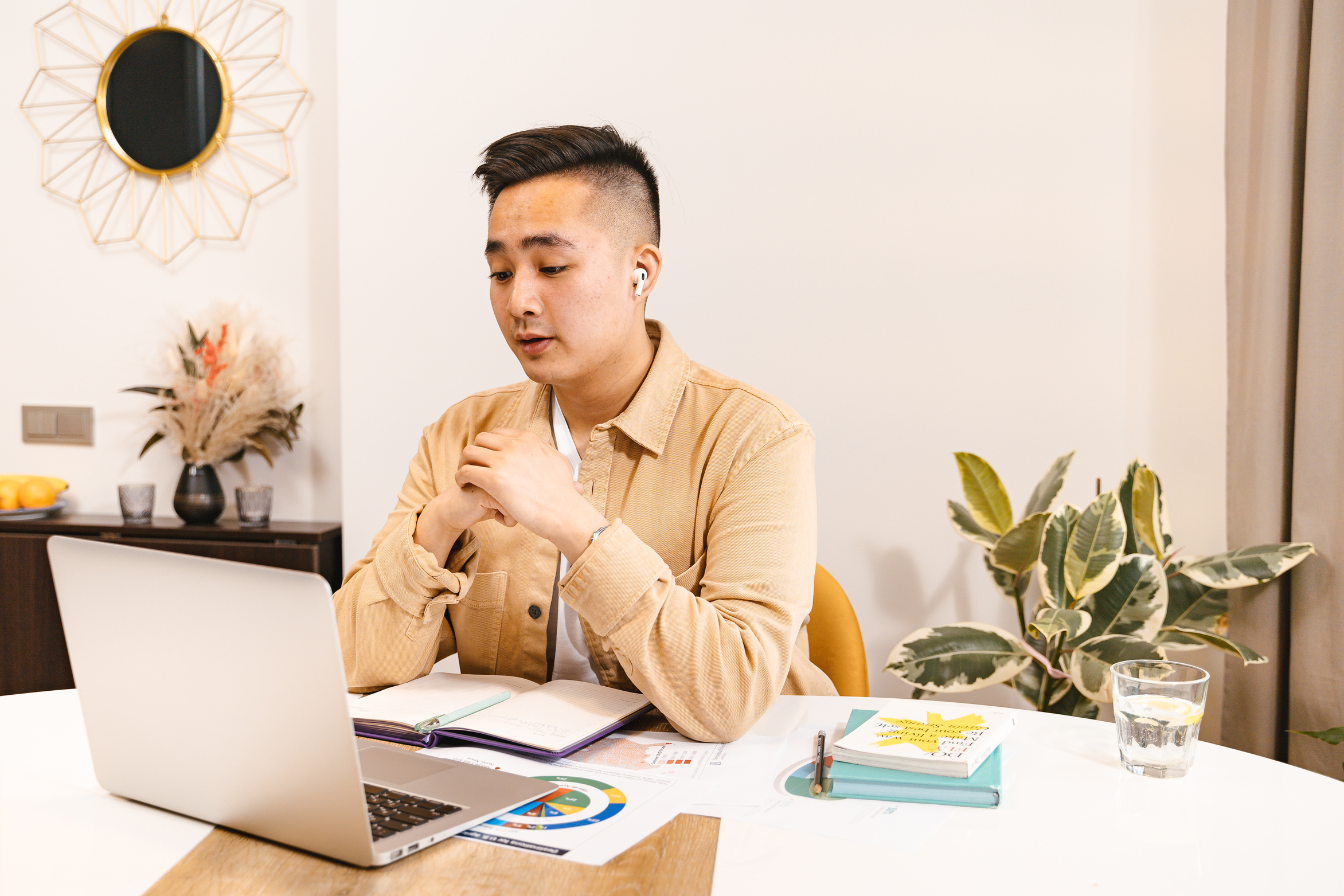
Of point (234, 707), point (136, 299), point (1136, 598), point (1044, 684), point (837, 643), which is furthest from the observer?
point (136, 299)

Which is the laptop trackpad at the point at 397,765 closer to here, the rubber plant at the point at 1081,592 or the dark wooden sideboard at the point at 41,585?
the rubber plant at the point at 1081,592

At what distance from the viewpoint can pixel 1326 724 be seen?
1835 mm

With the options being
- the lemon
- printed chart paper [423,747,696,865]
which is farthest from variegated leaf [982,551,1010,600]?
the lemon

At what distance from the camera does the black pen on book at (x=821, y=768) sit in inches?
36.6

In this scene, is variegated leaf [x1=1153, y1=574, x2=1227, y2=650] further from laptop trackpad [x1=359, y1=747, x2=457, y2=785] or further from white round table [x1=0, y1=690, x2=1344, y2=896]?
laptop trackpad [x1=359, y1=747, x2=457, y2=785]

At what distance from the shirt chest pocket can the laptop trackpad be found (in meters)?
0.44

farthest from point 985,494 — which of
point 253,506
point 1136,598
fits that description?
point 253,506

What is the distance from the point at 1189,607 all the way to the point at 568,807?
1.64 metres

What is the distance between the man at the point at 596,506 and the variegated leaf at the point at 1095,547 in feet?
2.22

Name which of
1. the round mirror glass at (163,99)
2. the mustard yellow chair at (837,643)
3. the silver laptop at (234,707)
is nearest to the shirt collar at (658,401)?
the mustard yellow chair at (837,643)

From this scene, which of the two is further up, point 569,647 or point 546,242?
point 546,242

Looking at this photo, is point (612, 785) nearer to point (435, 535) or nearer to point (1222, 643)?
point (435, 535)

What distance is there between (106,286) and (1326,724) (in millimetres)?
3337

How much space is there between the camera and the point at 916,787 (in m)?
0.91
